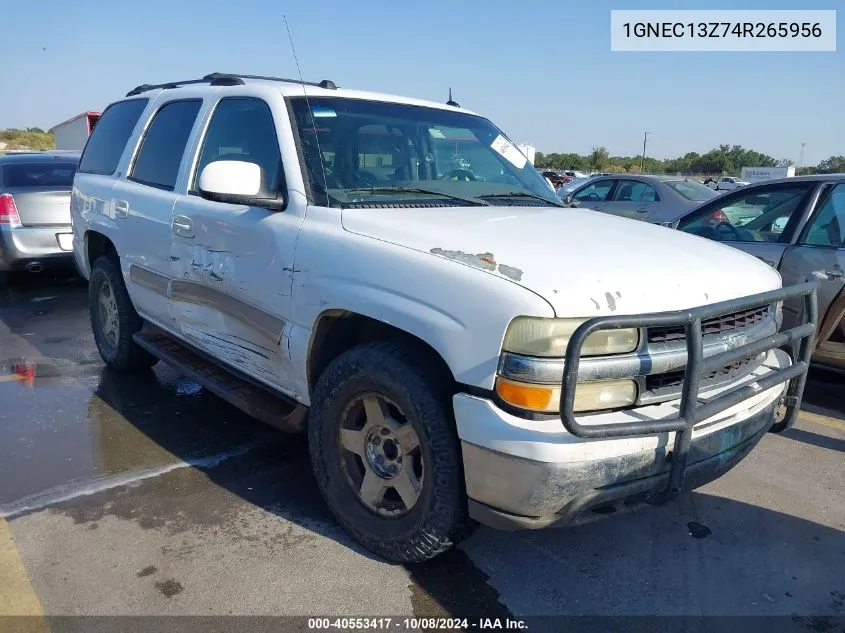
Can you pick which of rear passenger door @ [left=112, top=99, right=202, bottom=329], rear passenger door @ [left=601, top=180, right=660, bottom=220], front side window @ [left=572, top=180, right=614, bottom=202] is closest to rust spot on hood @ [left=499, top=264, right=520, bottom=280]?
rear passenger door @ [left=112, top=99, right=202, bottom=329]

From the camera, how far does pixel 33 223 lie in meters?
7.84

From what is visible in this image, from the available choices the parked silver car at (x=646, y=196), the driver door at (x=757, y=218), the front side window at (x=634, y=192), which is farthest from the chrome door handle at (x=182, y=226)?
the front side window at (x=634, y=192)

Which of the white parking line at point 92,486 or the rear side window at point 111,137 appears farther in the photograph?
the rear side window at point 111,137

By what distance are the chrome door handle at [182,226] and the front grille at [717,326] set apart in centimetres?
249

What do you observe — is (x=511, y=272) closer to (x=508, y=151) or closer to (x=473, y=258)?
(x=473, y=258)

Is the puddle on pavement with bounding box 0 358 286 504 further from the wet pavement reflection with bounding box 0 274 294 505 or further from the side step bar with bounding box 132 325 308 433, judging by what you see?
the side step bar with bounding box 132 325 308 433

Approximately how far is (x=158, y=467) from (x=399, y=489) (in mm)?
1679

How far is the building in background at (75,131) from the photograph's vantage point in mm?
24408

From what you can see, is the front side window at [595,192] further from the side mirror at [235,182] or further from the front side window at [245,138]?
the side mirror at [235,182]

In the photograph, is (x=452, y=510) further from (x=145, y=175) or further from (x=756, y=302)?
(x=145, y=175)

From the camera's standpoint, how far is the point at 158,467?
12.4 ft

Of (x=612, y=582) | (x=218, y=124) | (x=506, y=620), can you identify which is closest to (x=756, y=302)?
(x=612, y=582)

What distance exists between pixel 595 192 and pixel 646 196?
137 cm

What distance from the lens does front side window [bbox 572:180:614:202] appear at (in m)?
11.5
